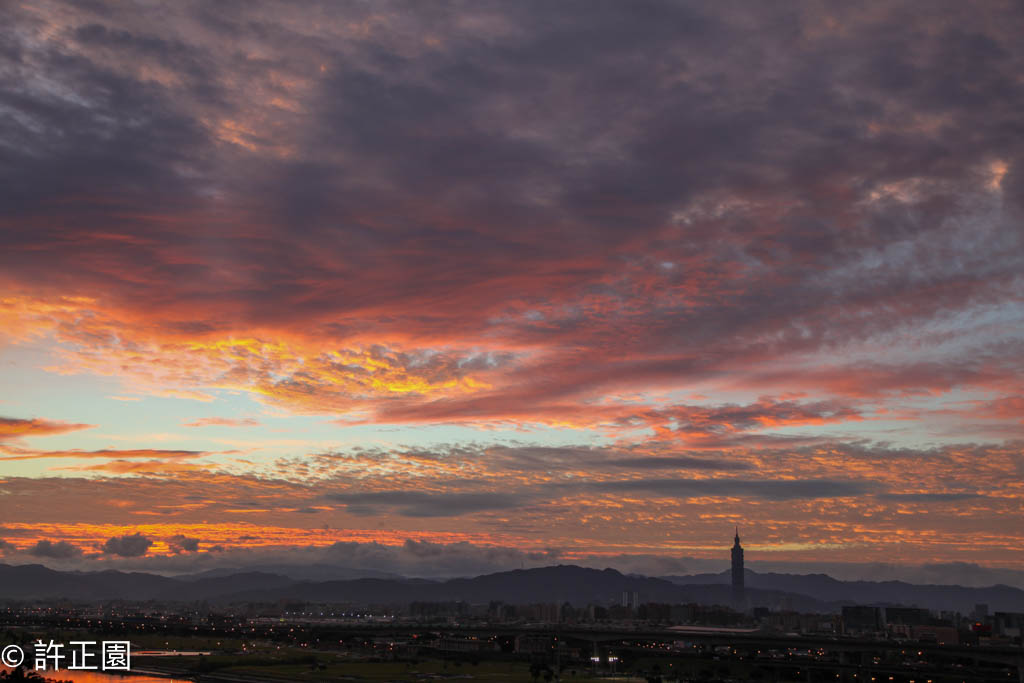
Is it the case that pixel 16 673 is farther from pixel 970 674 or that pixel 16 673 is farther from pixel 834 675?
pixel 970 674

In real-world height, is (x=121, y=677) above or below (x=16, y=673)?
below

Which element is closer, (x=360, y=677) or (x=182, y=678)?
(x=360, y=677)

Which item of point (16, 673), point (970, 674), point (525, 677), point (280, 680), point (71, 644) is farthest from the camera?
point (71, 644)

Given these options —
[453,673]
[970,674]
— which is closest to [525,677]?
[453,673]

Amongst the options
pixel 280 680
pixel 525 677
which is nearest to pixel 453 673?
pixel 525 677

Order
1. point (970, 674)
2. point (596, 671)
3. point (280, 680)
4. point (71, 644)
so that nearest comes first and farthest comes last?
1. point (280, 680)
2. point (970, 674)
3. point (596, 671)
4. point (71, 644)

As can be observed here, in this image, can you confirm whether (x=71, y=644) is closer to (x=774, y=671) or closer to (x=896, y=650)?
(x=774, y=671)

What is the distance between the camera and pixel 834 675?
170750 mm

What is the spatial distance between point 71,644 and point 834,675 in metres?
163

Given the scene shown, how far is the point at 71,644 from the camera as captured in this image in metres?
197

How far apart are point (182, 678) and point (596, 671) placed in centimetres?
8042
